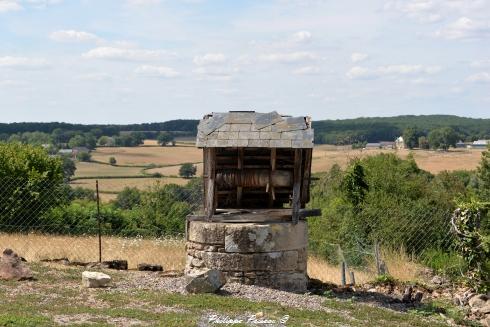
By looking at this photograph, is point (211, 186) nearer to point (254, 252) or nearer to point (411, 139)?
point (254, 252)

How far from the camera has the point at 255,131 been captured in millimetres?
13195

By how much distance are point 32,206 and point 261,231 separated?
12.6 m

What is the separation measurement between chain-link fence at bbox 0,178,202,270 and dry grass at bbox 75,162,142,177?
27707 mm

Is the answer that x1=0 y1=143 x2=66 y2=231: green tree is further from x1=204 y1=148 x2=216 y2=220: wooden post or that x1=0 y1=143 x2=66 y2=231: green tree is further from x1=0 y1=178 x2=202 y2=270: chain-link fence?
x1=204 y1=148 x2=216 y2=220: wooden post

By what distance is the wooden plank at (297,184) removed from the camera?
13367mm

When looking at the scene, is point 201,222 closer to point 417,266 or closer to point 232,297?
point 232,297

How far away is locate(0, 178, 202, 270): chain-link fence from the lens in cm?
1750

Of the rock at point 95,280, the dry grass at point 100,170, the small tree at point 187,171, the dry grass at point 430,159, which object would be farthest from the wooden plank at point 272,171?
the dry grass at point 430,159

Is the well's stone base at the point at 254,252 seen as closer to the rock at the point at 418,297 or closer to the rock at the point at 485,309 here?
the rock at the point at 418,297

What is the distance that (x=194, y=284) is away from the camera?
12.1 metres

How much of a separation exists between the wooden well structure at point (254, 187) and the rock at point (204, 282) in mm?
877

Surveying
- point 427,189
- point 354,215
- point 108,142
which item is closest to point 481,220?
point 354,215

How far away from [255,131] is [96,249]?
7.79m

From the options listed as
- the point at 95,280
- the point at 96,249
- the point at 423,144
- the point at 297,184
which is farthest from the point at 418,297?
the point at 423,144
